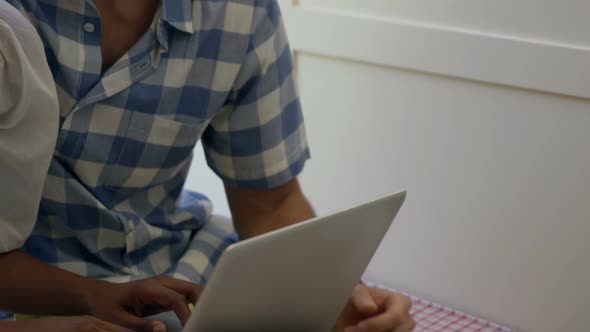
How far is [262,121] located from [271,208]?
13 centimetres

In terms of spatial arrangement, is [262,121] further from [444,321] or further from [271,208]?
[444,321]

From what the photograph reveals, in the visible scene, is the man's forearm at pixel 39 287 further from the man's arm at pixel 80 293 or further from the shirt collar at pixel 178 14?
the shirt collar at pixel 178 14

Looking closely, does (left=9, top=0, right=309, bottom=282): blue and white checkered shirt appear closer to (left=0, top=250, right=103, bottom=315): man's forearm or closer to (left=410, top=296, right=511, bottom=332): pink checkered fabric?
(left=0, top=250, right=103, bottom=315): man's forearm

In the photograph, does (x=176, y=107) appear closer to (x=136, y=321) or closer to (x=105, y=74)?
(x=105, y=74)

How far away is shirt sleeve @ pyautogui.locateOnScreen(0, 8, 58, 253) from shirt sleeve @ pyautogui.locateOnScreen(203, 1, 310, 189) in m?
0.30

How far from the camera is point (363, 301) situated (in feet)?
3.37

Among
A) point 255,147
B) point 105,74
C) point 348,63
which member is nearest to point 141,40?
point 105,74

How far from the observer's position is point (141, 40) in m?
1.04

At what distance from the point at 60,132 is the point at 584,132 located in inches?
35.9

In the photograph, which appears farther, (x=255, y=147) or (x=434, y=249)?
(x=434, y=249)

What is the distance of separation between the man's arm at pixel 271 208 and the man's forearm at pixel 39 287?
0.90 ft

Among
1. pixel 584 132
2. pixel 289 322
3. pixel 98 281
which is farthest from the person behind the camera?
pixel 584 132

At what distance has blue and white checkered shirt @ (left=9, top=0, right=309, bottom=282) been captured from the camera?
40.6 inches

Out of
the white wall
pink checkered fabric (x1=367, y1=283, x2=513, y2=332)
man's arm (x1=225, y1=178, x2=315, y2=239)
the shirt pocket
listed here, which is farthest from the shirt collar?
pink checkered fabric (x1=367, y1=283, x2=513, y2=332)
